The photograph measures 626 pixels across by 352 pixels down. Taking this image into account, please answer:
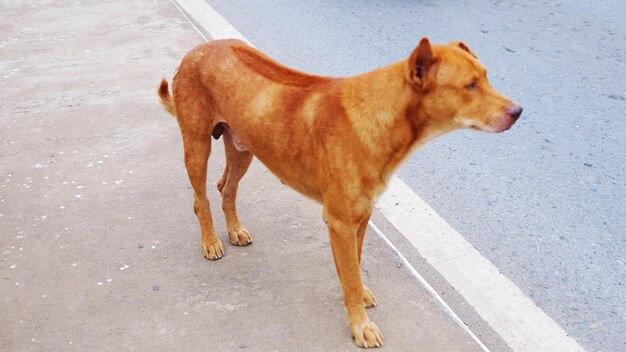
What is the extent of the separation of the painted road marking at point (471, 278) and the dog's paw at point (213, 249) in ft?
3.07

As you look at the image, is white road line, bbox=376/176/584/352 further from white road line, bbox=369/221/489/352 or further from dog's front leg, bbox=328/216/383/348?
dog's front leg, bbox=328/216/383/348

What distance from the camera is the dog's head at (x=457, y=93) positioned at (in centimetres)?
273

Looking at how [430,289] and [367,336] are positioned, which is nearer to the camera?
[367,336]

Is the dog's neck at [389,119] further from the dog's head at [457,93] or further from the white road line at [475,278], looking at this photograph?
the white road line at [475,278]

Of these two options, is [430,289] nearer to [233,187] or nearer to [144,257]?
[233,187]

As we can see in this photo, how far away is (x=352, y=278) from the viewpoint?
312 cm

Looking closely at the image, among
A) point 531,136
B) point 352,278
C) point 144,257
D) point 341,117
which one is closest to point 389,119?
point 341,117

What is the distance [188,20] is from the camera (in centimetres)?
822

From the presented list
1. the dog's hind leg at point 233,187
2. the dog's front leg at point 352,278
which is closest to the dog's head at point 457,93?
the dog's front leg at point 352,278

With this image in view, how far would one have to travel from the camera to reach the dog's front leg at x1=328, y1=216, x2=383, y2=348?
3.04 meters

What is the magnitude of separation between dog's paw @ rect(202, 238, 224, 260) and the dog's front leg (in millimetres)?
972

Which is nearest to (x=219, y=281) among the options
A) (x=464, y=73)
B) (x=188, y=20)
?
(x=464, y=73)

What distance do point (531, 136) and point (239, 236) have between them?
2549mm

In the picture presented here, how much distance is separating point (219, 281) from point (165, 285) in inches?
11.3
